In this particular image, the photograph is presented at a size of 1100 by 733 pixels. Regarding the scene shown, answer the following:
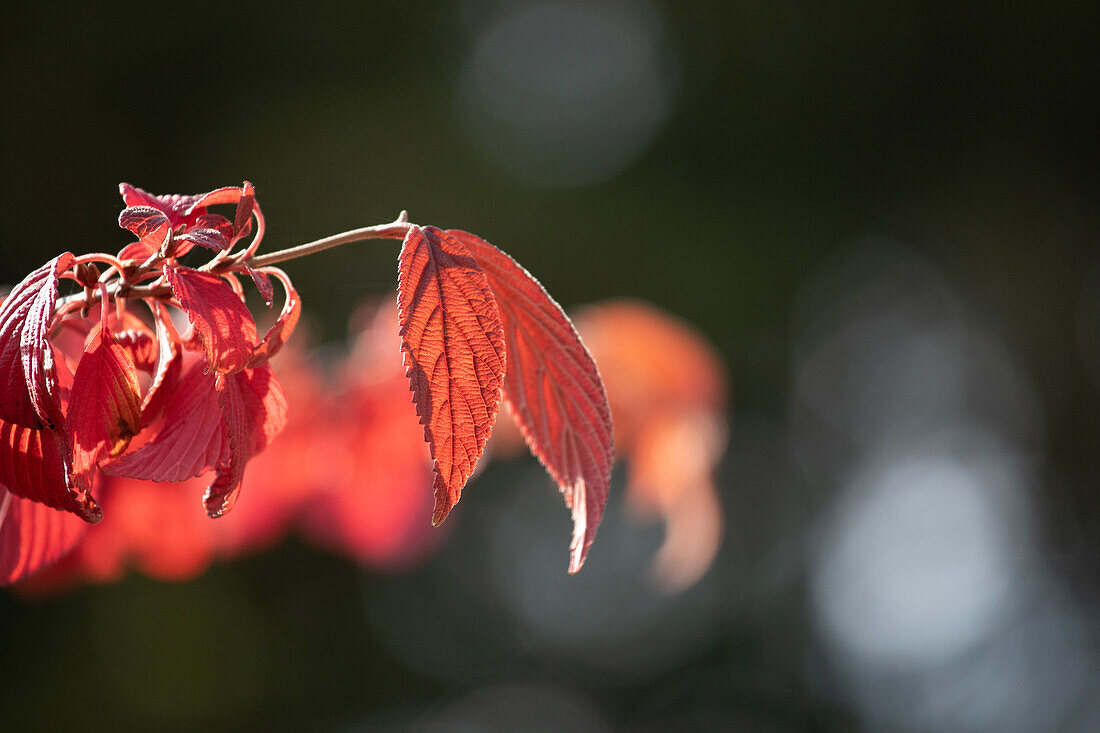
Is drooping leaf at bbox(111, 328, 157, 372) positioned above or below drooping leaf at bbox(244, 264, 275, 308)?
below

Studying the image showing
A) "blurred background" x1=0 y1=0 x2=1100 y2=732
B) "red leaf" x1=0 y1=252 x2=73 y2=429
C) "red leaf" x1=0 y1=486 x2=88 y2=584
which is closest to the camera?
"red leaf" x1=0 y1=252 x2=73 y2=429

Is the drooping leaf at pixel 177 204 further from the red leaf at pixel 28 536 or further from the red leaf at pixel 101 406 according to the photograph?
the red leaf at pixel 28 536

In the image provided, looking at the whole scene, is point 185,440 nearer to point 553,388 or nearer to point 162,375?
point 162,375

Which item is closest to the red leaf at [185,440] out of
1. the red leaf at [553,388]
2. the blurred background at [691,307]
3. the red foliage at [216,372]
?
the red foliage at [216,372]

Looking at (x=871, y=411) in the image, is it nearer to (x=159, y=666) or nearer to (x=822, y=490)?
(x=822, y=490)

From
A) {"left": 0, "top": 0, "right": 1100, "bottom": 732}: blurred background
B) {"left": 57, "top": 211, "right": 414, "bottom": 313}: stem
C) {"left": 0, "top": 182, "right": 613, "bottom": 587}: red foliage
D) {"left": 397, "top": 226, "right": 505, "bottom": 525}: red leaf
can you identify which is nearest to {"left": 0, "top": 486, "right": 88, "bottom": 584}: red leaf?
{"left": 0, "top": 182, "right": 613, "bottom": 587}: red foliage

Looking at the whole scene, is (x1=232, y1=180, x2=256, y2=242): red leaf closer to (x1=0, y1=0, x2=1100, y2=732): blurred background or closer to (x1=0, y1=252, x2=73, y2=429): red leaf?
(x1=0, y1=252, x2=73, y2=429): red leaf

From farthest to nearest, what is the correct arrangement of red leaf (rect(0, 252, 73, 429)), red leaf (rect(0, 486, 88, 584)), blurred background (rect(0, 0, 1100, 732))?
blurred background (rect(0, 0, 1100, 732))
red leaf (rect(0, 486, 88, 584))
red leaf (rect(0, 252, 73, 429))
